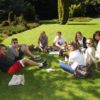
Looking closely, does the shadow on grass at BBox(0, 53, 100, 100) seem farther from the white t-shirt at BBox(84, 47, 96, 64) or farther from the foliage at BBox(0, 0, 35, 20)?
the foliage at BBox(0, 0, 35, 20)

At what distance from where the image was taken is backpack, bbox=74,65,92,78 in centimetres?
954

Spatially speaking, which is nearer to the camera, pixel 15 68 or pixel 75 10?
pixel 15 68

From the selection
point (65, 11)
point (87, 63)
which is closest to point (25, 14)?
point (65, 11)

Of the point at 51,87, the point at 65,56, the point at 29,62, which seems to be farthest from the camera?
the point at 65,56

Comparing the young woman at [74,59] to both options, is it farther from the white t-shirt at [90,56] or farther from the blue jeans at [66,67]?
the white t-shirt at [90,56]

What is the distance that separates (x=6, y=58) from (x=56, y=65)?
1.90 meters

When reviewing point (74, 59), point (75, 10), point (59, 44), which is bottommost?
point (75, 10)

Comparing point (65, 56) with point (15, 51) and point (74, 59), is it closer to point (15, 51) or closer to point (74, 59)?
point (15, 51)

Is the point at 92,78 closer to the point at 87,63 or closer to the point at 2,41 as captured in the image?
the point at 87,63

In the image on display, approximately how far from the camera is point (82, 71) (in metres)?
9.52

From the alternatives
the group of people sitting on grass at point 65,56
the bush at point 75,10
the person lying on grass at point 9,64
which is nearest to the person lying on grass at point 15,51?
the group of people sitting on grass at point 65,56

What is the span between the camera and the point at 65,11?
26.2 m

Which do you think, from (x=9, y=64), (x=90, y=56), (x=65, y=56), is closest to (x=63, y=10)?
(x=65, y=56)

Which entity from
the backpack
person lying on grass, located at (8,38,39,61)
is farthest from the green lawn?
person lying on grass, located at (8,38,39,61)
